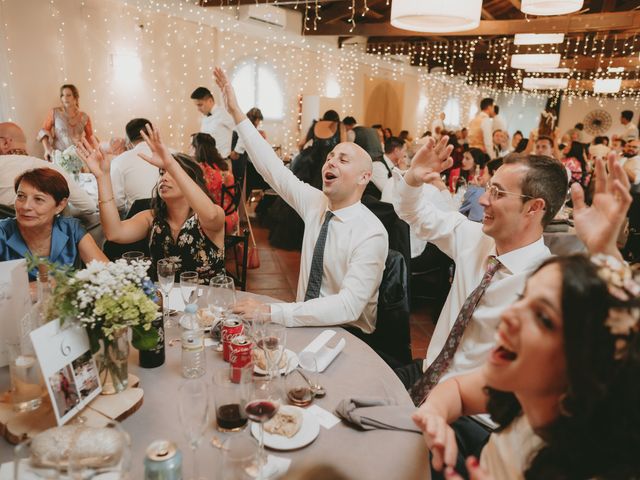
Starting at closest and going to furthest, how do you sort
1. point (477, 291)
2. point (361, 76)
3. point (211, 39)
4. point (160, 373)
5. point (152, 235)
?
point (160, 373), point (477, 291), point (152, 235), point (211, 39), point (361, 76)

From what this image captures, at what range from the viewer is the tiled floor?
3.85 metres

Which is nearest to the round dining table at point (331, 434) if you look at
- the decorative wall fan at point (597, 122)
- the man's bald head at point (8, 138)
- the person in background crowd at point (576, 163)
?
the man's bald head at point (8, 138)

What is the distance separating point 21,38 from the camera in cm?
586

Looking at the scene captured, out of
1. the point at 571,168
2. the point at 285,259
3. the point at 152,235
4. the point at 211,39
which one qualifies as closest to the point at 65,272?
the point at 152,235

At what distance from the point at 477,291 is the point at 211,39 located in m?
7.76

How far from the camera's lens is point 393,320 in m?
2.13

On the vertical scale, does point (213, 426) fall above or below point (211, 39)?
below

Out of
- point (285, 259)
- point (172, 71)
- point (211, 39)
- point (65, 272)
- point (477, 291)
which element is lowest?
point (285, 259)

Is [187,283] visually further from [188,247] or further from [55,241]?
[55,241]

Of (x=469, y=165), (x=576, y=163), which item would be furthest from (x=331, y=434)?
(x=576, y=163)

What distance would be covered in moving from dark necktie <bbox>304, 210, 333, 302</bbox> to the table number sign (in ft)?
3.90

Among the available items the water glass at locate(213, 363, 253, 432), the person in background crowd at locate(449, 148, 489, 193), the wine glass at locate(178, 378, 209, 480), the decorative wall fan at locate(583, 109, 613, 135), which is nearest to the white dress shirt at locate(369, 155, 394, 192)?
the person in background crowd at locate(449, 148, 489, 193)

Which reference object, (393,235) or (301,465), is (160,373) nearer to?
(301,465)

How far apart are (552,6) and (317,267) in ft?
10.3
